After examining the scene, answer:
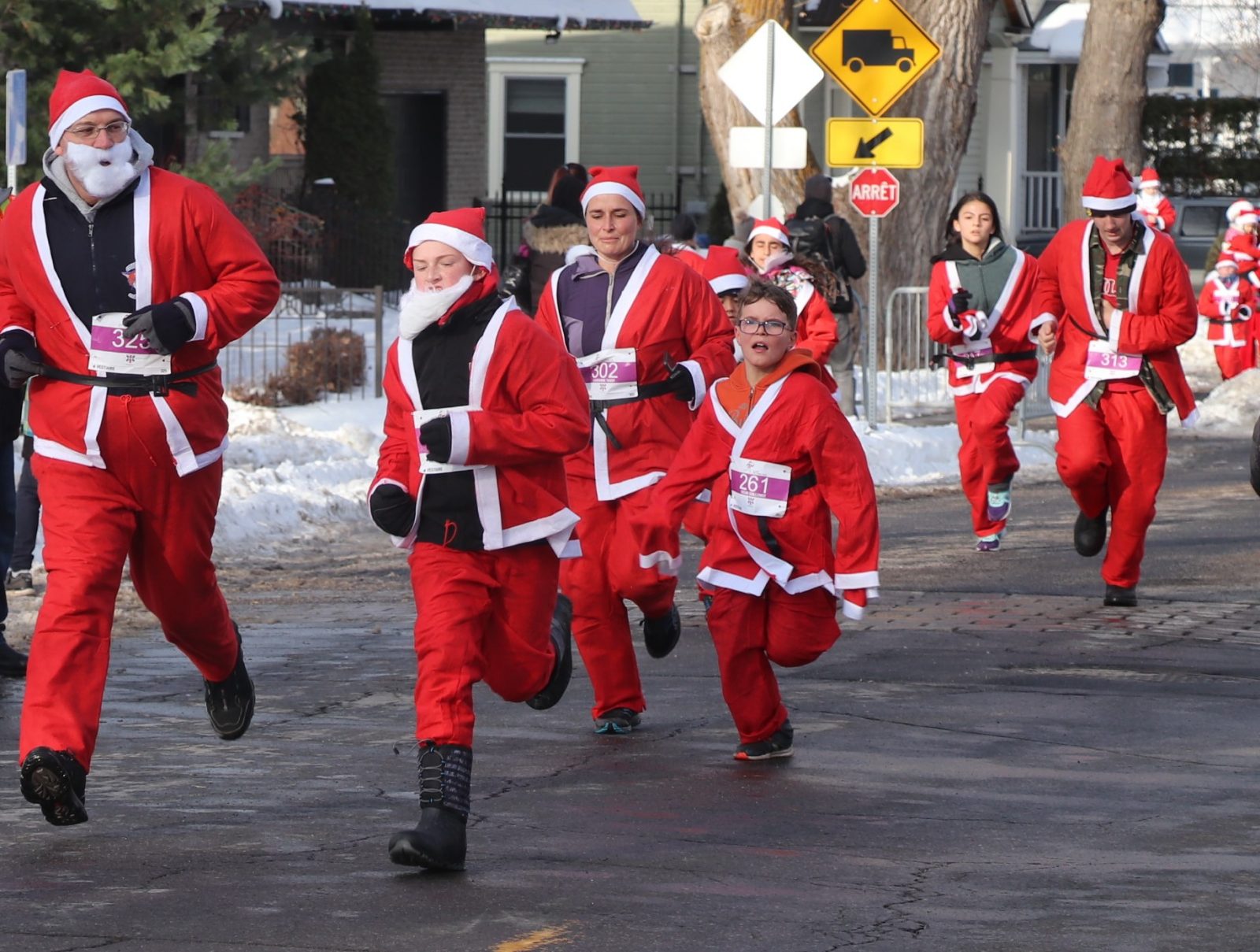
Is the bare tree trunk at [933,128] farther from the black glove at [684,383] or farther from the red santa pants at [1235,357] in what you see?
the black glove at [684,383]

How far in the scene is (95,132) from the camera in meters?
7.02

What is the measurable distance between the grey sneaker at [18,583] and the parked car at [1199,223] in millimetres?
33055

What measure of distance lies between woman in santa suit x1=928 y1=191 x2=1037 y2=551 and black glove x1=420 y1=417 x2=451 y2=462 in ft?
22.9

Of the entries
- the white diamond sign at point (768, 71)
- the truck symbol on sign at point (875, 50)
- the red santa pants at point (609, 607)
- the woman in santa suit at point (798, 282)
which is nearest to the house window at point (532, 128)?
the truck symbol on sign at point (875, 50)

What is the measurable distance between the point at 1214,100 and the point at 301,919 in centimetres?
4250

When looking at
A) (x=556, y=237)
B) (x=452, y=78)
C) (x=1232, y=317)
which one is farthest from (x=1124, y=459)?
(x=452, y=78)

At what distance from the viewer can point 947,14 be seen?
24.6 metres

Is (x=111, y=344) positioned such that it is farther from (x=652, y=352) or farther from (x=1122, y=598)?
(x=1122, y=598)

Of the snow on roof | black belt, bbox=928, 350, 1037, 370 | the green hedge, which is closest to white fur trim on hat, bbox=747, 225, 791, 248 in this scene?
black belt, bbox=928, 350, 1037, 370

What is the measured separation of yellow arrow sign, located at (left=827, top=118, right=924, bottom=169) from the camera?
1872 centimetres

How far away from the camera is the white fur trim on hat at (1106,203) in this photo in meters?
11.3

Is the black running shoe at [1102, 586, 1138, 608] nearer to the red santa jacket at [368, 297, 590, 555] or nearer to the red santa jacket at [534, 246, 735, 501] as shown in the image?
the red santa jacket at [534, 246, 735, 501]

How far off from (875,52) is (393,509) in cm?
1258

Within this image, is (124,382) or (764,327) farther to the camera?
(764,327)
